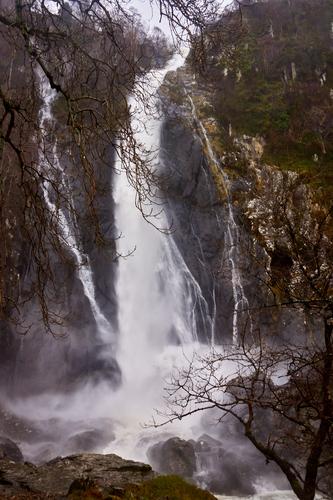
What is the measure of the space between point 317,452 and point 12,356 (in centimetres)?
1450

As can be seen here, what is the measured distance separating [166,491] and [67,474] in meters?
2.58

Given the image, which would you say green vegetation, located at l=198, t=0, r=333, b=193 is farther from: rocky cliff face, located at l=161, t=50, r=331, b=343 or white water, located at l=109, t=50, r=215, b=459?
white water, located at l=109, t=50, r=215, b=459

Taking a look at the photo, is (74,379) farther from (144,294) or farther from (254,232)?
(254,232)

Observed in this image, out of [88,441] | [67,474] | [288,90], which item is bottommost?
[67,474]

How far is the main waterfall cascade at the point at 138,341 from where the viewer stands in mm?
13164

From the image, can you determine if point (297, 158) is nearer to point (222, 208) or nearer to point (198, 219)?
point (222, 208)

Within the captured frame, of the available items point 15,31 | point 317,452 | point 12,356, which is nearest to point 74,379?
point 12,356

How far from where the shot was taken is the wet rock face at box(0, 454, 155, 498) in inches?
241

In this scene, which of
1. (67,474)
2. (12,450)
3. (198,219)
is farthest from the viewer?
(198,219)

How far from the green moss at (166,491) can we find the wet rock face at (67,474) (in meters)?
0.95

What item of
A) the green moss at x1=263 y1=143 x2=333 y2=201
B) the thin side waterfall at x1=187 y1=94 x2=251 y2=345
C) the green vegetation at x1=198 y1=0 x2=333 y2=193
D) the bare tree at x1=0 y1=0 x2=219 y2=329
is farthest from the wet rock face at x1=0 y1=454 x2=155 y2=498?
the green moss at x1=263 y1=143 x2=333 y2=201

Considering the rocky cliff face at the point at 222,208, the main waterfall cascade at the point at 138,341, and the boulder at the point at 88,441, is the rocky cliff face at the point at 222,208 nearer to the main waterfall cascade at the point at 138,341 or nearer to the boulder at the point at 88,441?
the main waterfall cascade at the point at 138,341

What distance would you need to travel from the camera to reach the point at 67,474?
6.75 metres

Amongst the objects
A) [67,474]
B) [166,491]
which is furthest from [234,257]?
[166,491]
